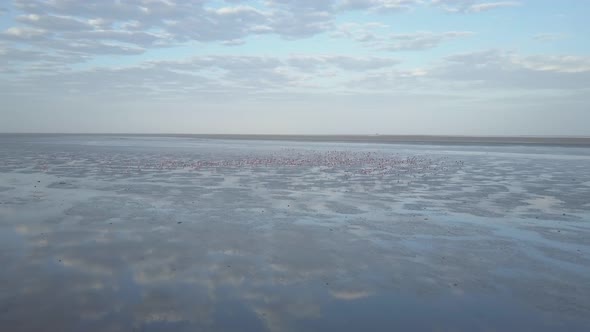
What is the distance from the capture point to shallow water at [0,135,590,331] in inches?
239

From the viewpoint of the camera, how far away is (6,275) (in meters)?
7.44

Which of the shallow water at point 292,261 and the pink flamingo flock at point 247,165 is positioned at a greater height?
the pink flamingo flock at point 247,165

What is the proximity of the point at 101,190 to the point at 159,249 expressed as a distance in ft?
32.4

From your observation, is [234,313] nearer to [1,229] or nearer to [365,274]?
[365,274]

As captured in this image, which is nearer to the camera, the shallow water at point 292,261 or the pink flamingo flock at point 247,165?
the shallow water at point 292,261

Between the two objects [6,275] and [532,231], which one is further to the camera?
[532,231]

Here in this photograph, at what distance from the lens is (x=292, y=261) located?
8586 mm

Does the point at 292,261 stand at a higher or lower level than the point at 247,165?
lower

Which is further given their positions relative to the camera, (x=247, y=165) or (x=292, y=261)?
(x=247, y=165)

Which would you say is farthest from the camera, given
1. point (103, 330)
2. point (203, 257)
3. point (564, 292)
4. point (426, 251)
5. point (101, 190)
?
point (101, 190)

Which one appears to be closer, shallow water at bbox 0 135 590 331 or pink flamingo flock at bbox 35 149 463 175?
shallow water at bbox 0 135 590 331

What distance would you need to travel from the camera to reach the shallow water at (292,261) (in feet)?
19.9

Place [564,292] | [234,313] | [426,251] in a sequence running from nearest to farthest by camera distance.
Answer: [234,313]
[564,292]
[426,251]

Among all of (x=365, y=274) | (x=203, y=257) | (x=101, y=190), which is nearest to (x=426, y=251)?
(x=365, y=274)
